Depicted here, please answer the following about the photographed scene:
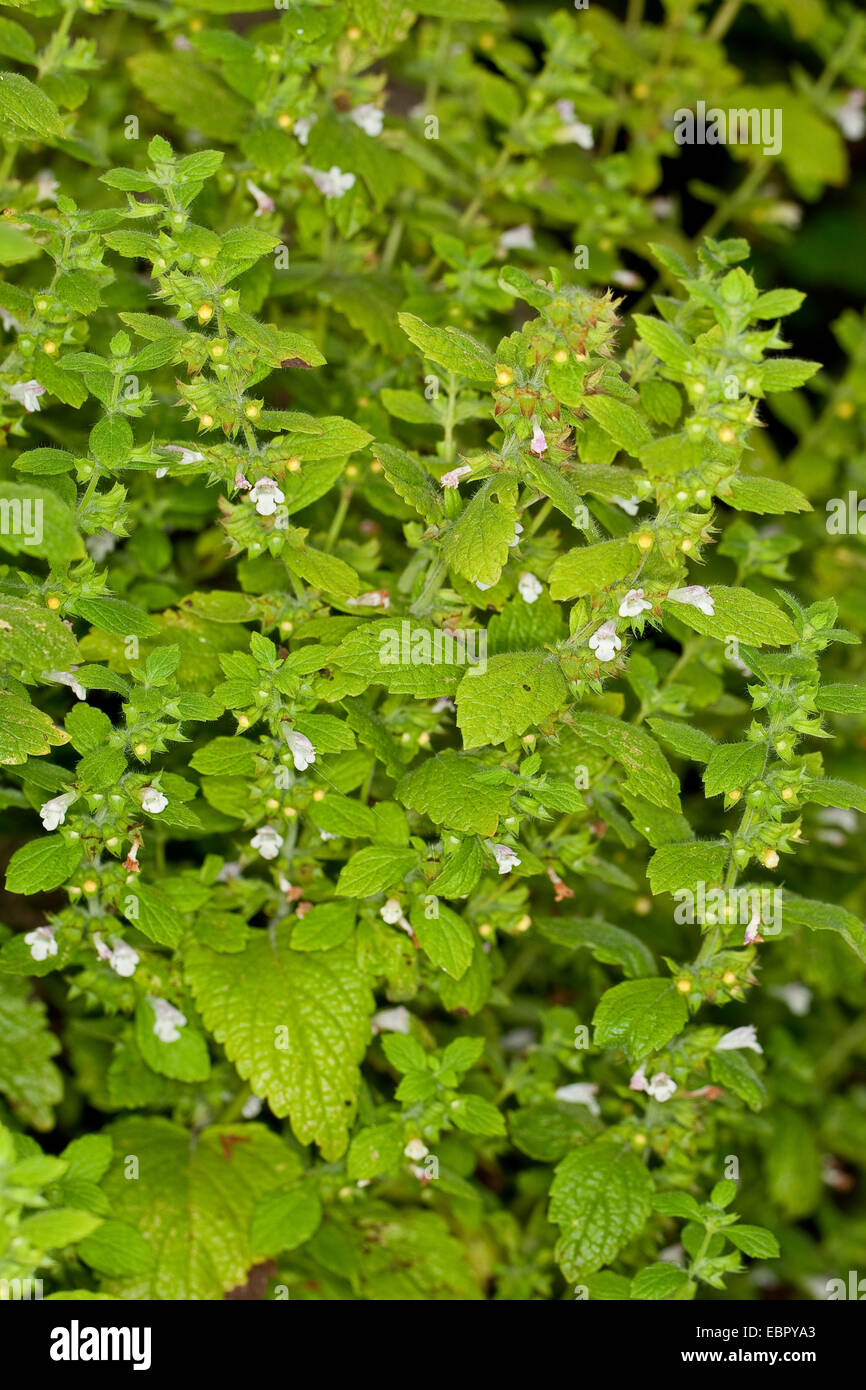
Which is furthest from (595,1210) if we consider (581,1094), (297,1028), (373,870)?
(373,870)

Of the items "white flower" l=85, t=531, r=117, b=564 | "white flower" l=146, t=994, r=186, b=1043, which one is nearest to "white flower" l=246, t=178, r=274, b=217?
"white flower" l=85, t=531, r=117, b=564

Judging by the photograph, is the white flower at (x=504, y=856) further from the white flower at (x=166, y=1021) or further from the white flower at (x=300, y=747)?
the white flower at (x=166, y=1021)

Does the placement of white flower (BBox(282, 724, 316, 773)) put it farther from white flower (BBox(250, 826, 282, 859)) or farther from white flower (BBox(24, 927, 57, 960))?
white flower (BBox(24, 927, 57, 960))

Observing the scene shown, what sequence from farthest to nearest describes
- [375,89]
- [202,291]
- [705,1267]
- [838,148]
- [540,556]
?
[838,148] → [375,89] → [540,556] → [705,1267] → [202,291]

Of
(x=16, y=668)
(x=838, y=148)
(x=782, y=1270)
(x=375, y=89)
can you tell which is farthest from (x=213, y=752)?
(x=838, y=148)

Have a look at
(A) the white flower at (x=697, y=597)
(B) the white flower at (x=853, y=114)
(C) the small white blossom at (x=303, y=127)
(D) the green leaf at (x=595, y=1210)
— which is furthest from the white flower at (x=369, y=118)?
(D) the green leaf at (x=595, y=1210)

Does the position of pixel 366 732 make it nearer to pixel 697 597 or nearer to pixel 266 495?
pixel 266 495

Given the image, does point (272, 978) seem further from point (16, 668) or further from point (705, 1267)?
point (705, 1267)

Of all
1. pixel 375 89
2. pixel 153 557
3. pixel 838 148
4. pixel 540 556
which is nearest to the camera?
pixel 540 556
